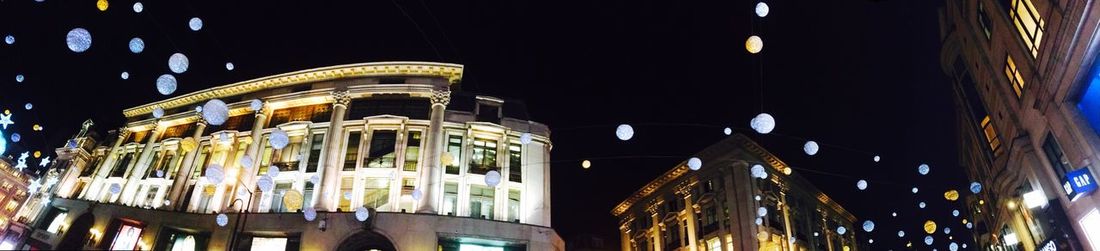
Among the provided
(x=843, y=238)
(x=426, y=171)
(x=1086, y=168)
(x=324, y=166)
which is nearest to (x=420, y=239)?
(x=426, y=171)

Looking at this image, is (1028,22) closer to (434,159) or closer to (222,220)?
(434,159)

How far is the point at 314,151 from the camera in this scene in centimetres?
2547

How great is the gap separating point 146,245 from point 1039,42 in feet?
110

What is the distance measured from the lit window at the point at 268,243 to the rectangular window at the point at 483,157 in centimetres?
855

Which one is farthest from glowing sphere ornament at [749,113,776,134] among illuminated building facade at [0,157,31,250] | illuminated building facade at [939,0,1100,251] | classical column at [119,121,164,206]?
illuminated building facade at [0,157,31,250]

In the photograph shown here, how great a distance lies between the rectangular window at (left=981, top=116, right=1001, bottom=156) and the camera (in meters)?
22.4

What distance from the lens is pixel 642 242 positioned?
47.5 m

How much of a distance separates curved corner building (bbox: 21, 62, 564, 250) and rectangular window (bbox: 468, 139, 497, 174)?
59 millimetres

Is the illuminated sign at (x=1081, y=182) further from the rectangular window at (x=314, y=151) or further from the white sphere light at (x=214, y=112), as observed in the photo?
the rectangular window at (x=314, y=151)

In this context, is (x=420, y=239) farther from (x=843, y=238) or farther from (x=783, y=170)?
(x=843, y=238)

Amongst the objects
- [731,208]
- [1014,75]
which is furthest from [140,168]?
[1014,75]

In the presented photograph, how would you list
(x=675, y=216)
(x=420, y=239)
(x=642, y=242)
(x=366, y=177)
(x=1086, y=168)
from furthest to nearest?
(x=642, y=242)
(x=675, y=216)
(x=366, y=177)
(x=420, y=239)
(x=1086, y=168)

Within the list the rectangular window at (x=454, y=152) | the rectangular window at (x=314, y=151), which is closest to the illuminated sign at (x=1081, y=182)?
the rectangular window at (x=454, y=152)

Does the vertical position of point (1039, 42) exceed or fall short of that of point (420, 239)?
it exceeds it
